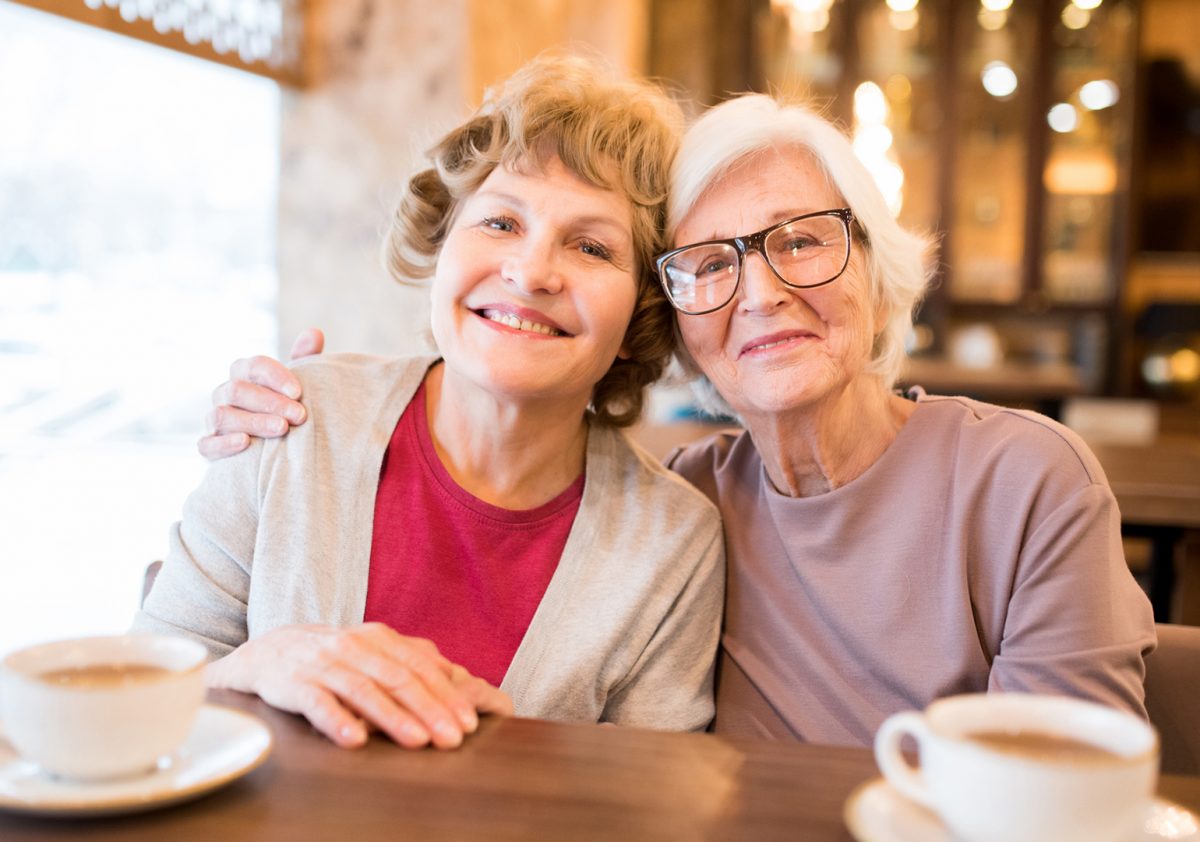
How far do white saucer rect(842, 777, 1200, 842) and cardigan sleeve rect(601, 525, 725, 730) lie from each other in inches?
23.3

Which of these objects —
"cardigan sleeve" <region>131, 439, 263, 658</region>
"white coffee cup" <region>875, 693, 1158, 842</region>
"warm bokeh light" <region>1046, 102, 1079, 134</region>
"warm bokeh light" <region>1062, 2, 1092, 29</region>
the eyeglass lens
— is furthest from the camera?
"warm bokeh light" <region>1046, 102, 1079, 134</region>

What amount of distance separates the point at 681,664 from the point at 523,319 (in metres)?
0.46

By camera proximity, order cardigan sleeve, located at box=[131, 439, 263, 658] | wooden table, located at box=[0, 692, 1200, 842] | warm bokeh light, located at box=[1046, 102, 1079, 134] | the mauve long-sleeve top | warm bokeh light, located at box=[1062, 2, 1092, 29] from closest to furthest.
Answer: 1. wooden table, located at box=[0, 692, 1200, 842]
2. the mauve long-sleeve top
3. cardigan sleeve, located at box=[131, 439, 263, 658]
4. warm bokeh light, located at box=[1062, 2, 1092, 29]
5. warm bokeh light, located at box=[1046, 102, 1079, 134]

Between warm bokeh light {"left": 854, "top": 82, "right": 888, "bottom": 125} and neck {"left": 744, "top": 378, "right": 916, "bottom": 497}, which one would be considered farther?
warm bokeh light {"left": 854, "top": 82, "right": 888, "bottom": 125}

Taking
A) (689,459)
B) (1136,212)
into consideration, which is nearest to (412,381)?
(689,459)

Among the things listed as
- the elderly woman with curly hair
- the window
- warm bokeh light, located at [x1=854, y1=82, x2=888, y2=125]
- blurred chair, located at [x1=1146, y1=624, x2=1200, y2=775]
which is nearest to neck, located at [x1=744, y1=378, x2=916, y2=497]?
the elderly woman with curly hair

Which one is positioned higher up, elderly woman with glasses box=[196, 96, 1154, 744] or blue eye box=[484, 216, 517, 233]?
blue eye box=[484, 216, 517, 233]

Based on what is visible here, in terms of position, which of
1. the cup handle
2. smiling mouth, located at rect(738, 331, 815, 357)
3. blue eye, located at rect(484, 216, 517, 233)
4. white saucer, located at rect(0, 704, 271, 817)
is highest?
blue eye, located at rect(484, 216, 517, 233)

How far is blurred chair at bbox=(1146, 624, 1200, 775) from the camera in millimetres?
1329

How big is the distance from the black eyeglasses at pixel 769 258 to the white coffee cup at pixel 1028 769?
0.80m

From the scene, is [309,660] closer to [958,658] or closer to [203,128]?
[958,658]

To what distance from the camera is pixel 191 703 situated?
0.84m

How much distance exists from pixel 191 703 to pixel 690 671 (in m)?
0.74

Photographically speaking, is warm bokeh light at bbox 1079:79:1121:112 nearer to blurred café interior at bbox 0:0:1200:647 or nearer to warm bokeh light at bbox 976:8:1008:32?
blurred café interior at bbox 0:0:1200:647
